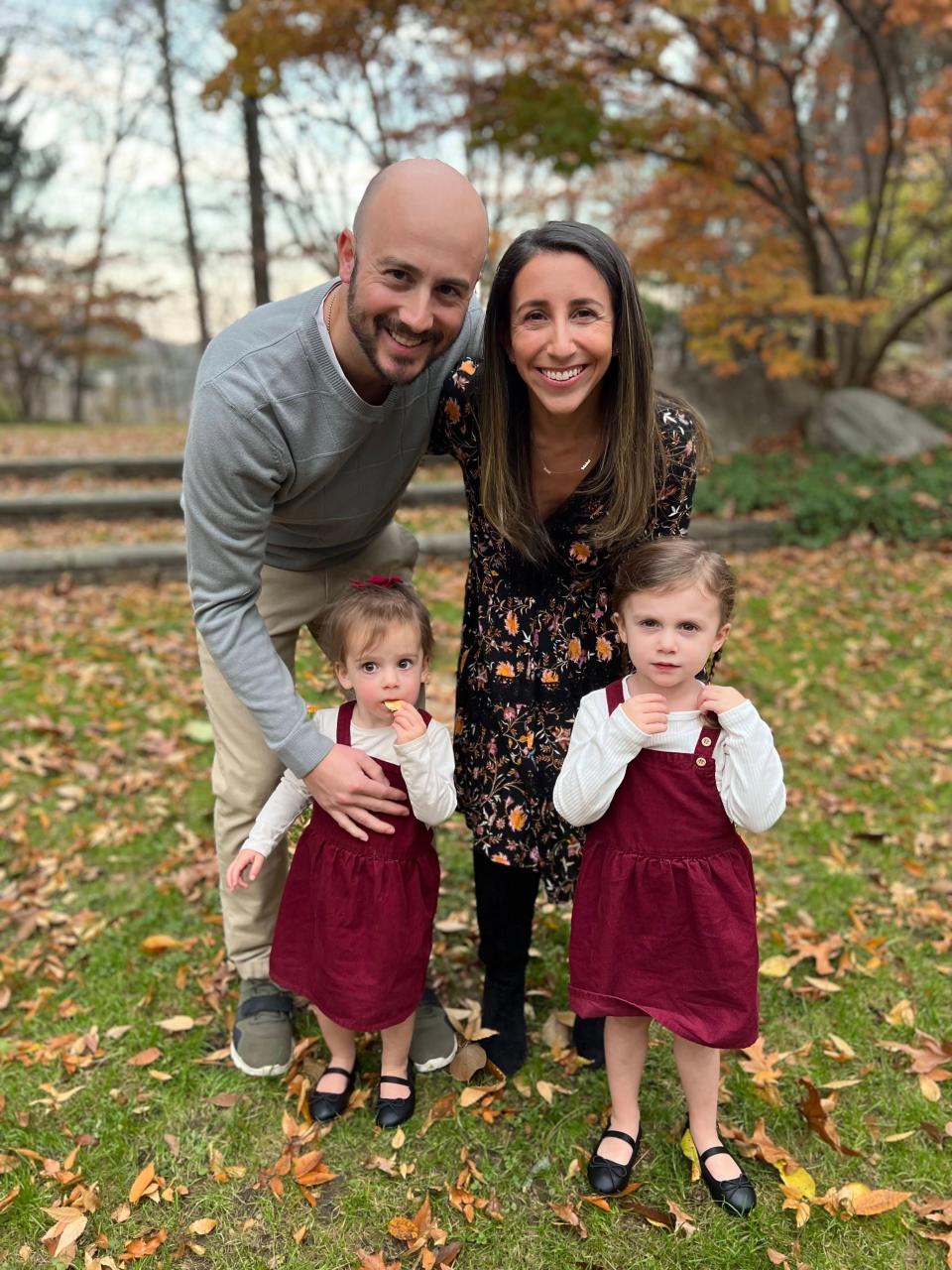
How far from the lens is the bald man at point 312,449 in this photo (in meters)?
1.95

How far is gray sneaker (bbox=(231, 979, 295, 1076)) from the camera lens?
2604mm

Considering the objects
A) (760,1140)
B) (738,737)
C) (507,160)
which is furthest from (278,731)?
(507,160)

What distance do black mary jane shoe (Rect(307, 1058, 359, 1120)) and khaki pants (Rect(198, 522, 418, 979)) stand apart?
1.25ft

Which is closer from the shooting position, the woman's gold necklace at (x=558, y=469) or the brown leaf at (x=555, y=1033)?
the woman's gold necklace at (x=558, y=469)

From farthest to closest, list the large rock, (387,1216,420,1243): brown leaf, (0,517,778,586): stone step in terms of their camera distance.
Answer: the large rock
(0,517,778,586): stone step
(387,1216,420,1243): brown leaf

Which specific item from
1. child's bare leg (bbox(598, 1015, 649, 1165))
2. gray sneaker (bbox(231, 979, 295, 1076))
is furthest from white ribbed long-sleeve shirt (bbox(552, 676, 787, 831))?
gray sneaker (bbox(231, 979, 295, 1076))

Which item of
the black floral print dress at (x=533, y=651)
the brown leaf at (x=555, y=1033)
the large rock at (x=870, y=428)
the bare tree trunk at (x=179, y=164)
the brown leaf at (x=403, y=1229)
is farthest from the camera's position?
the bare tree trunk at (x=179, y=164)

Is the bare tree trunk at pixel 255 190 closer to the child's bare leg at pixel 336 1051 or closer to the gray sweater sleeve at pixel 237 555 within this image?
the gray sweater sleeve at pixel 237 555

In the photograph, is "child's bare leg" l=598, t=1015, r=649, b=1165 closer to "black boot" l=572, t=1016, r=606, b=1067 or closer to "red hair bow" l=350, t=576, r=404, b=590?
"black boot" l=572, t=1016, r=606, b=1067

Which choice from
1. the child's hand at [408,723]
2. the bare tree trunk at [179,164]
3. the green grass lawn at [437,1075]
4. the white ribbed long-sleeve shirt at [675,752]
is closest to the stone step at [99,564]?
the green grass lawn at [437,1075]

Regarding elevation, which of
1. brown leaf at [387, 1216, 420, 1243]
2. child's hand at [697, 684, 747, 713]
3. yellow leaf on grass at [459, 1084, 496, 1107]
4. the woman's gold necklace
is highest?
the woman's gold necklace

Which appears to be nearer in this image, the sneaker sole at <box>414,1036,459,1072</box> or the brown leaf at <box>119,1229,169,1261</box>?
the brown leaf at <box>119,1229,169,1261</box>

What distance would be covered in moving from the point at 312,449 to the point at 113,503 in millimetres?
6895

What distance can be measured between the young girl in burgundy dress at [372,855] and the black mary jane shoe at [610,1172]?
0.50 m
